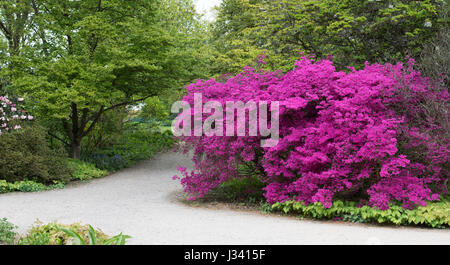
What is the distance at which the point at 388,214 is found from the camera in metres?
6.12

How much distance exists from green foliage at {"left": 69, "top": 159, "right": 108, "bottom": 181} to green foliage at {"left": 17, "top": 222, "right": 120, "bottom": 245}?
653cm

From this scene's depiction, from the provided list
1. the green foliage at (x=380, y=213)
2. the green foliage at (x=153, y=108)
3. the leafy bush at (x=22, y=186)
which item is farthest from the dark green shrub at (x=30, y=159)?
the green foliage at (x=380, y=213)

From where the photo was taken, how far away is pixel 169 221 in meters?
6.38

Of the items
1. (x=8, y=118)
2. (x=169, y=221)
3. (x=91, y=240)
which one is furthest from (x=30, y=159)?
(x=91, y=240)

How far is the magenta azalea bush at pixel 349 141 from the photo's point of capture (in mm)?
6523

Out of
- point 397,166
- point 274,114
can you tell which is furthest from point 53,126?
point 397,166

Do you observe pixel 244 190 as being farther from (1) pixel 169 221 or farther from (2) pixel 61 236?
(2) pixel 61 236

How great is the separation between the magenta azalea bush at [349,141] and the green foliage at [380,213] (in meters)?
0.15

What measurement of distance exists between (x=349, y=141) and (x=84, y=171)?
8096mm

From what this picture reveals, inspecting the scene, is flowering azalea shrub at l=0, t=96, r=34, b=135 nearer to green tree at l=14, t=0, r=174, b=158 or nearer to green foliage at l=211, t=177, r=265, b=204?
green tree at l=14, t=0, r=174, b=158

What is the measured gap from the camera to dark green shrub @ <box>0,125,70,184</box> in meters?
9.79

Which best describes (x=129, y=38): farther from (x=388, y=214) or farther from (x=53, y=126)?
(x=388, y=214)

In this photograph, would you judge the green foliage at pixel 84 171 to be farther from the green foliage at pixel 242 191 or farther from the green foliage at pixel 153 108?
the green foliage at pixel 242 191

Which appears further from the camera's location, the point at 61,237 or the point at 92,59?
the point at 92,59
